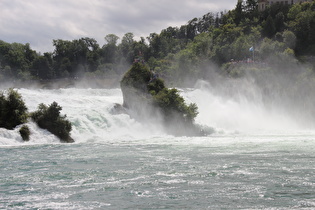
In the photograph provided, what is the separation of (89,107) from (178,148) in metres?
14.0

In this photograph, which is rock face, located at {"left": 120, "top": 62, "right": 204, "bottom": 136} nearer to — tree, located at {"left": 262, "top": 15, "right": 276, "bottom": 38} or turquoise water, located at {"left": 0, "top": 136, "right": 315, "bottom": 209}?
turquoise water, located at {"left": 0, "top": 136, "right": 315, "bottom": 209}

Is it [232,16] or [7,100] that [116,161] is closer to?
[7,100]

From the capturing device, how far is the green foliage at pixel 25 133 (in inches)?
1178

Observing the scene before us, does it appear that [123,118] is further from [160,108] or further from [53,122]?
[53,122]

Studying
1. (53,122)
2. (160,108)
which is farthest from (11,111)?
(160,108)

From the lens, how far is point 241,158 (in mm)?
22578

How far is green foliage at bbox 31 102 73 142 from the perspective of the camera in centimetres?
3209

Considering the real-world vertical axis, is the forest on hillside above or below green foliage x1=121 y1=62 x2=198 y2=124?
above

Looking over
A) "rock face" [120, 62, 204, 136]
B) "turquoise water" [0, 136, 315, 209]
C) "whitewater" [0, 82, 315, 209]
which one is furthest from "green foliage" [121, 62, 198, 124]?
"turquoise water" [0, 136, 315, 209]

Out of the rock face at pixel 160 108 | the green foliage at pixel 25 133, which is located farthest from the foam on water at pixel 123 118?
the rock face at pixel 160 108

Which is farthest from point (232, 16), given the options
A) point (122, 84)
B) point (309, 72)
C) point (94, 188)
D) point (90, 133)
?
point (94, 188)

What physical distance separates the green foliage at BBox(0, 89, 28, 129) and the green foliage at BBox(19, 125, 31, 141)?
0.98 m

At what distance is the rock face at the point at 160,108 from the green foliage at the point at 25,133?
1154 cm

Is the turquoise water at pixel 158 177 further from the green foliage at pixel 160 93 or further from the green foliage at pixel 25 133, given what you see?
the green foliage at pixel 160 93
